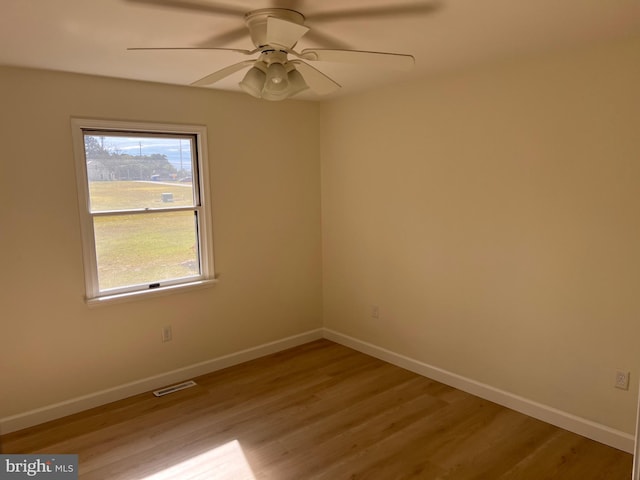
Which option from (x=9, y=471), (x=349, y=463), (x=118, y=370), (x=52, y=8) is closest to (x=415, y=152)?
(x=349, y=463)

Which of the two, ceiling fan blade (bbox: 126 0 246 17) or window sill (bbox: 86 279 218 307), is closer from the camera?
ceiling fan blade (bbox: 126 0 246 17)

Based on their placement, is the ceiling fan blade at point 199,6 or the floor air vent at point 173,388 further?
the floor air vent at point 173,388

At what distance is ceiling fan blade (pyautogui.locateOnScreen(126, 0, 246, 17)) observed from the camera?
72.2 inches

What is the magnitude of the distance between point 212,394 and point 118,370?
723 mm

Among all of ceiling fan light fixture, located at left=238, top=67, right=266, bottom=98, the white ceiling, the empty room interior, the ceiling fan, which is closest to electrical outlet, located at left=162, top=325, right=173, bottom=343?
the empty room interior

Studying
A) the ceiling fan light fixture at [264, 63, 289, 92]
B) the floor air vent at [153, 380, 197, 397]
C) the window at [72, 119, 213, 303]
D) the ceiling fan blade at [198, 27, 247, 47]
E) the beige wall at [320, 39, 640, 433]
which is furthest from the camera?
the floor air vent at [153, 380, 197, 397]

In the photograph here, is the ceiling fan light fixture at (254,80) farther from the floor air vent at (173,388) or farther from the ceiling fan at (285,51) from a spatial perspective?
the floor air vent at (173,388)

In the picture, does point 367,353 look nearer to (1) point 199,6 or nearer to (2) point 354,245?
(2) point 354,245

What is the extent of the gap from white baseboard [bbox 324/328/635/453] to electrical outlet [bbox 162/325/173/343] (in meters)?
1.70

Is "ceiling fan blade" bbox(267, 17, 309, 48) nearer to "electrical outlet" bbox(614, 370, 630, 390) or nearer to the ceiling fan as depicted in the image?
the ceiling fan

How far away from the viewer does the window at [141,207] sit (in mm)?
3133

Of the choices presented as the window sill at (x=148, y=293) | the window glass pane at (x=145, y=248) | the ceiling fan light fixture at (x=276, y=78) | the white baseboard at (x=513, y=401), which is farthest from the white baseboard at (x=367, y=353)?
the ceiling fan light fixture at (x=276, y=78)

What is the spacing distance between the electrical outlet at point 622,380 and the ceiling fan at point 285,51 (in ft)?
7.02

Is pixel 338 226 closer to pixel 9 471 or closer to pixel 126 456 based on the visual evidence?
pixel 126 456
